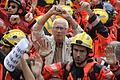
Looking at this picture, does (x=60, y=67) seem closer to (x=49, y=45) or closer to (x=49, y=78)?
(x=49, y=78)

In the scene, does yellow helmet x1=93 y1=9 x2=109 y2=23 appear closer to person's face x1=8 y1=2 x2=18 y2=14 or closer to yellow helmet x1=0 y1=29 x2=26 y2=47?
person's face x1=8 y1=2 x2=18 y2=14

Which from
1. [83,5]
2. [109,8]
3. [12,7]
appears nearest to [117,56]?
[83,5]

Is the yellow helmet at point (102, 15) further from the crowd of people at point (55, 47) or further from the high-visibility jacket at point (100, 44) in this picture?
the high-visibility jacket at point (100, 44)

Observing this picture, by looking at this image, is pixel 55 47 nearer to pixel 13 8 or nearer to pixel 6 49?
pixel 6 49

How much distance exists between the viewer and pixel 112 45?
6.21m

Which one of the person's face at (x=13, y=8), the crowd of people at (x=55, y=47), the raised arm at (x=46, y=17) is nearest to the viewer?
the crowd of people at (x=55, y=47)

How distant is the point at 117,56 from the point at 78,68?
64 centimetres

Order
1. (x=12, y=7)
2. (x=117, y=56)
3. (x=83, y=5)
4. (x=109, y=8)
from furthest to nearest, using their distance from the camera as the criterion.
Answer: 1. (x=109, y=8)
2. (x=12, y=7)
3. (x=83, y=5)
4. (x=117, y=56)

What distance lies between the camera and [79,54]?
18.5ft

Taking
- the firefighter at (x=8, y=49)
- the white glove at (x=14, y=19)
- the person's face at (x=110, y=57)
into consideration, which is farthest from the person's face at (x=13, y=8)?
the person's face at (x=110, y=57)

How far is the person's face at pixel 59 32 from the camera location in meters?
6.68

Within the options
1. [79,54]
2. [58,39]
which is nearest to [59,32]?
[58,39]

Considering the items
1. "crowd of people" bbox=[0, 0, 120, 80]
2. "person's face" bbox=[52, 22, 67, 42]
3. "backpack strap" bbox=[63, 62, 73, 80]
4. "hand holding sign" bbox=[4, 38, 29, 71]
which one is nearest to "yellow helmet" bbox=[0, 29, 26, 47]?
"crowd of people" bbox=[0, 0, 120, 80]

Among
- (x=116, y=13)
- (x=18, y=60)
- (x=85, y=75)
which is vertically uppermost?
(x=18, y=60)
